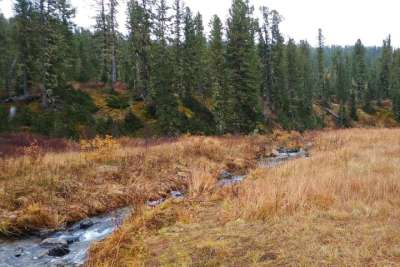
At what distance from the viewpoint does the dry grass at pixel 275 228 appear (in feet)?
17.6

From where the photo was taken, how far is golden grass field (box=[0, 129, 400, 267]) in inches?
219

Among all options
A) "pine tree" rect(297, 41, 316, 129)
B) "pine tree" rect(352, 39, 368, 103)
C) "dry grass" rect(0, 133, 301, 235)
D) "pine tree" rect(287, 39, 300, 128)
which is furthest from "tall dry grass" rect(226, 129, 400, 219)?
"pine tree" rect(352, 39, 368, 103)

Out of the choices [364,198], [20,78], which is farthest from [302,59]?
A: [364,198]

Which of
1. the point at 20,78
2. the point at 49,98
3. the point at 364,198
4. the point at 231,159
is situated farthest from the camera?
the point at 20,78

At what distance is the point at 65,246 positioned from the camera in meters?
7.73

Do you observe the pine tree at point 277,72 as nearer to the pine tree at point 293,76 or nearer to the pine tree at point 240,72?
the pine tree at point 293,76

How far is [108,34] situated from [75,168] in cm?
3100

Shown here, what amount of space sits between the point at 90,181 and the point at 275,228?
24.5 ft

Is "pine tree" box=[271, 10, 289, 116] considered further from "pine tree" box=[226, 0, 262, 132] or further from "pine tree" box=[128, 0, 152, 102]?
"pine tree" box=[128, 0, 152, 102]

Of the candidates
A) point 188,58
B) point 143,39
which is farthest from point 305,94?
point 143,39

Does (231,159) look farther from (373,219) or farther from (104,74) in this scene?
(104,74)

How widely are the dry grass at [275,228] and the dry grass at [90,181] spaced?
1.52 m

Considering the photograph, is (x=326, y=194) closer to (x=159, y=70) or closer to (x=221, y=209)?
(x=221, y=209)

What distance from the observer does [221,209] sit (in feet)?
26.0
